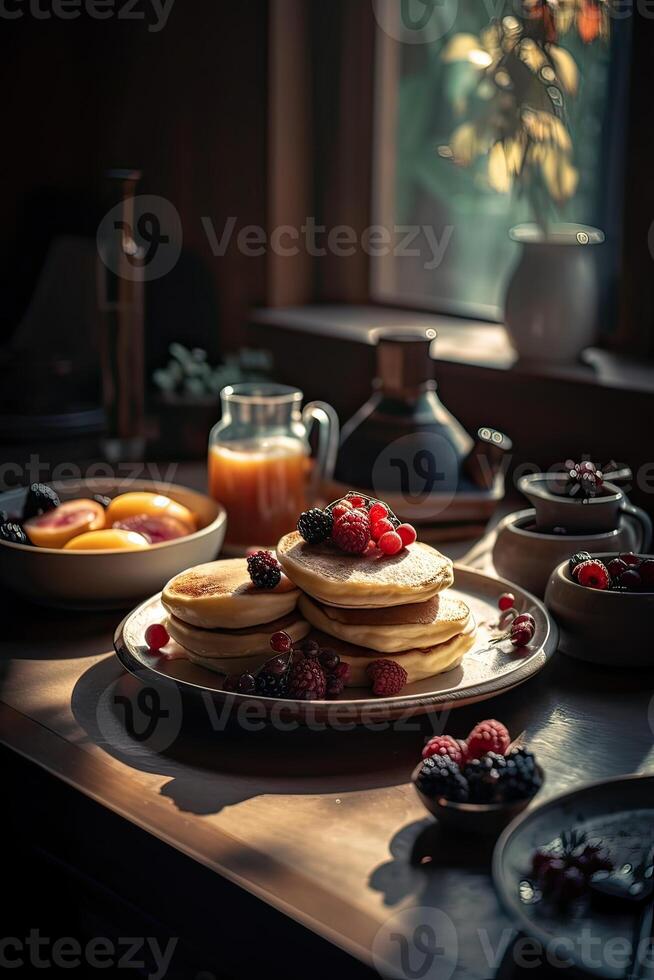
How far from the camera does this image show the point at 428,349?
148cm

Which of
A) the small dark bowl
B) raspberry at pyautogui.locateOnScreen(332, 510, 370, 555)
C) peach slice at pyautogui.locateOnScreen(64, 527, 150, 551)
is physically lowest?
the small dark bowl

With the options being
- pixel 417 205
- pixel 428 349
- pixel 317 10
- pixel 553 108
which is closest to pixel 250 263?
pixel 417 205

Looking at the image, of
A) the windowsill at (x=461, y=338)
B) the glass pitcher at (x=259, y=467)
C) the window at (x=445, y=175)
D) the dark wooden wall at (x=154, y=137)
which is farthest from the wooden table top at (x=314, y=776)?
the dark wooden wall at (x=154, y=137)

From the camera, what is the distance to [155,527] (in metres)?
1.34

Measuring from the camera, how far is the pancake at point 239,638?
1013mm

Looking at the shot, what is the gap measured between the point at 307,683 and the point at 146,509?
0.48 metres

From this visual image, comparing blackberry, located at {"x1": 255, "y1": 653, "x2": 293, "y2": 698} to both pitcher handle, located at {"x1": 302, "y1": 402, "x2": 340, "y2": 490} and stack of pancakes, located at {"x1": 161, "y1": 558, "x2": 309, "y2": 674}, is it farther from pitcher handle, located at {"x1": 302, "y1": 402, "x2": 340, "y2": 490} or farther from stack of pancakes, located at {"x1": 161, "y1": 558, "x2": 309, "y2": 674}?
pitcher handle, located at {"x1": 302, "y1": 402, "x2": 340, "y2": 490}

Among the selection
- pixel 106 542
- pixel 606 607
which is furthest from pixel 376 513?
pixel 106 542

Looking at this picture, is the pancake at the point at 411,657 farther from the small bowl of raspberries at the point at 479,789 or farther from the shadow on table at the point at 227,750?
the small bowl of raspberries at the point at 479,789

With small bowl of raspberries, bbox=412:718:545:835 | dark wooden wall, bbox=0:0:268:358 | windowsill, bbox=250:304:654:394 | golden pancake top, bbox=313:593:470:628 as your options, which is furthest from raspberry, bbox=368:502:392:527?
dark wooden wall, bbox=0:0:268:358

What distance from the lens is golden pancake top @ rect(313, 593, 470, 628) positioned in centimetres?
100

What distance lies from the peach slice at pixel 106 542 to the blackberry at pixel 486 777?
534mm

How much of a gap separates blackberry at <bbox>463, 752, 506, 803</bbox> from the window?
122 cm

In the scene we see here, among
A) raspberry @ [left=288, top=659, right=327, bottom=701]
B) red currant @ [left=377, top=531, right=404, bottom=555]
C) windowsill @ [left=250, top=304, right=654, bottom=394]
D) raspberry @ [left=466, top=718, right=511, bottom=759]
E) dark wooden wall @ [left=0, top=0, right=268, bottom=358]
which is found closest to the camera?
raspberry @ [left=466, top=718, right=511, bottom=759]
